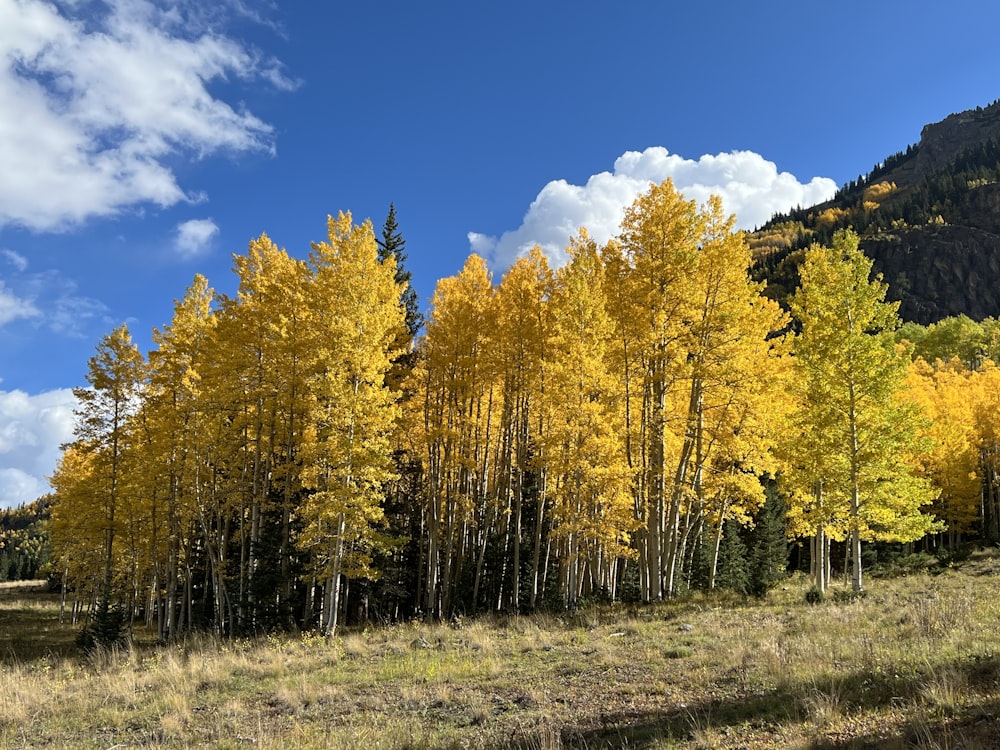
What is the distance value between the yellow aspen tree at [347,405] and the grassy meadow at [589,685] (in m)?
2.93

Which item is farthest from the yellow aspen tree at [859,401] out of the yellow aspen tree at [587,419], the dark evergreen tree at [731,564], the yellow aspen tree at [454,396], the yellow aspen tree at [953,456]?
the yellow aspen tree at [953,456]

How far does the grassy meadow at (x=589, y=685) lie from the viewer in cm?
620

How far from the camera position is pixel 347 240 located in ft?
58.9

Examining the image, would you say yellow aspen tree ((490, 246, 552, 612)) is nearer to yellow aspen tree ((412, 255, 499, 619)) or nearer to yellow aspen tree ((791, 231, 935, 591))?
yellow aspen tree ((412, 255, 499, 619))

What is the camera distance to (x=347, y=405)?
16.5 m

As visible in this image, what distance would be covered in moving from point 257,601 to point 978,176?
21928 centimetres

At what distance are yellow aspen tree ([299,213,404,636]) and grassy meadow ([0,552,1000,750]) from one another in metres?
2.93

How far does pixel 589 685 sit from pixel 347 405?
10296 mm

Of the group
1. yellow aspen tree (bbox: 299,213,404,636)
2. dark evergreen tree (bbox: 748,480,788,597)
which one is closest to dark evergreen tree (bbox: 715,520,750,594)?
dark evergreen tree (bbox: 748,480,788,597)

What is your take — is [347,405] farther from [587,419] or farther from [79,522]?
[79,522]

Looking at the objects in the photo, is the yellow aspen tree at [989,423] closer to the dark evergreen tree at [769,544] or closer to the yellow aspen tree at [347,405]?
the dark evergreen tree at [769,544]

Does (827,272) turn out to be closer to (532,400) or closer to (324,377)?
(532,400)

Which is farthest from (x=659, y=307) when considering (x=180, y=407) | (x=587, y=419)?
(x=180, y=407)

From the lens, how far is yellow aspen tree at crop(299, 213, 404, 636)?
16500 mm
